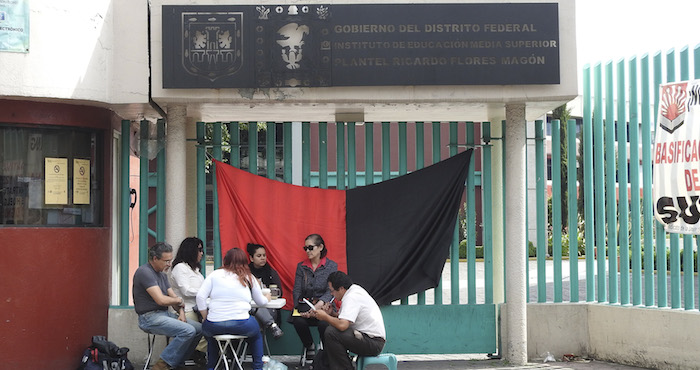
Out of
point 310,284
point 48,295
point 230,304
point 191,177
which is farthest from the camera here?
point 191,177

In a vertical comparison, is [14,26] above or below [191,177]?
above

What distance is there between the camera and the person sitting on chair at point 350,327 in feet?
26.8

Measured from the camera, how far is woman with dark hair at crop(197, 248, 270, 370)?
27.3 feet

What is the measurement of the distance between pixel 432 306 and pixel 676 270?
9.11ft

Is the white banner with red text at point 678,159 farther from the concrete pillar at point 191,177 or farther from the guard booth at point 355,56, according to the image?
the concrete pillar at point 191,177

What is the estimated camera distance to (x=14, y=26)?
8367mm

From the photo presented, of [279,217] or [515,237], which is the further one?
[279,217]

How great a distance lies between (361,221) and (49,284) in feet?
11.8

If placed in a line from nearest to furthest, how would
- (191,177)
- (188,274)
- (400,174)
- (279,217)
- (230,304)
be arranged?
(230,304) → (188,274) → (279,217) → (400,174) → (191,177)

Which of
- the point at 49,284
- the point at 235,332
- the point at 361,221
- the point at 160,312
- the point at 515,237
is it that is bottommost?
the point at 235,332

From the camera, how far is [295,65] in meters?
9.03

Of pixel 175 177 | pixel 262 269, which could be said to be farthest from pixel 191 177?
pixel 262 269

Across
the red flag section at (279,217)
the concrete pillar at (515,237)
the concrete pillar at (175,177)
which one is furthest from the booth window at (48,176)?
the concrete pillar at (515,237)

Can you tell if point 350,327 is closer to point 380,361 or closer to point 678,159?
point 380,361
